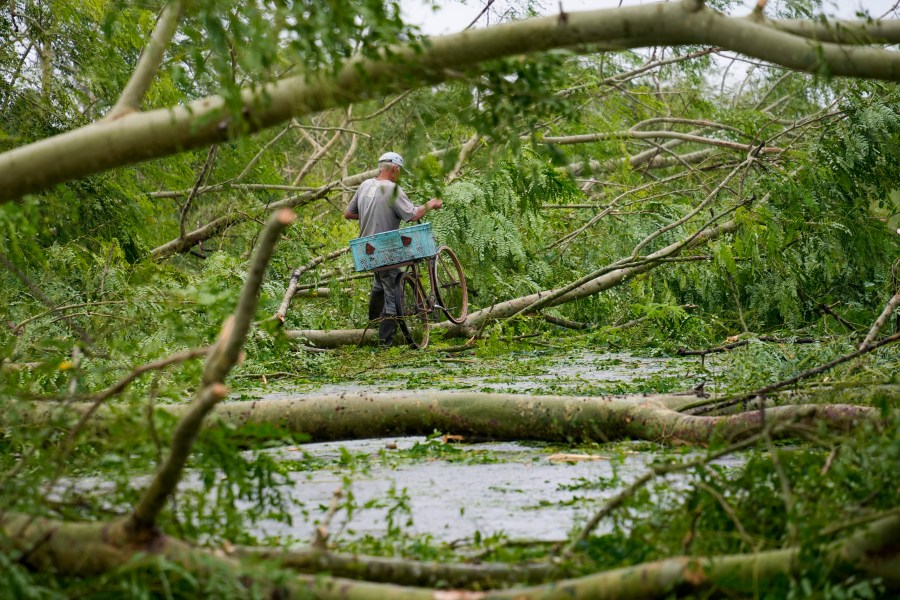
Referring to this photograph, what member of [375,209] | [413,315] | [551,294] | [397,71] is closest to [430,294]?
[413,315]

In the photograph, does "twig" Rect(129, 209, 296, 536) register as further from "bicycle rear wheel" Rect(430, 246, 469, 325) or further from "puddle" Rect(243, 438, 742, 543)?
"bicycle rear wheel" Rect(430, 246, 469, 325)

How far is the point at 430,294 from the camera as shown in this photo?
10.5m

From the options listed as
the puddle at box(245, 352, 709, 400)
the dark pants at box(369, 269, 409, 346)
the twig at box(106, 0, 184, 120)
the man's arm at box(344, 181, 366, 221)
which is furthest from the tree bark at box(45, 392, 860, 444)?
the man's arm at box(344, 181, 366, 221)

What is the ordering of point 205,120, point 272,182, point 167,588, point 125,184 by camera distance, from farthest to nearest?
point 272,182 < point 125,184 < point 205,120 < point 167,588

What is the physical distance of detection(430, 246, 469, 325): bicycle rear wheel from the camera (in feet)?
33.5

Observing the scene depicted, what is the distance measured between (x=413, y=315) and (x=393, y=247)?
80 centimetres

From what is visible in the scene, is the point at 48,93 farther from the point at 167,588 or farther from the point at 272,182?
the point at 167,588

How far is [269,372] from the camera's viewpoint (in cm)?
827

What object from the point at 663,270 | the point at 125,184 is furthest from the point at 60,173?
the point at 663,270

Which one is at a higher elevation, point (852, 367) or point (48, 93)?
point (48, 93)

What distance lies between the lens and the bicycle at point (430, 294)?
10.2 meters

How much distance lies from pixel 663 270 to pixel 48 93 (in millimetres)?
5705

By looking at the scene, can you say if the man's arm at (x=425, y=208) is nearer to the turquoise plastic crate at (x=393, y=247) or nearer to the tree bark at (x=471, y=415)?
the turquoise plastic crate at (x=393, y=247)

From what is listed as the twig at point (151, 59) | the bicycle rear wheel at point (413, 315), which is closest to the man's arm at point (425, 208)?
the bicycle rear wheel at point (413, 315)
